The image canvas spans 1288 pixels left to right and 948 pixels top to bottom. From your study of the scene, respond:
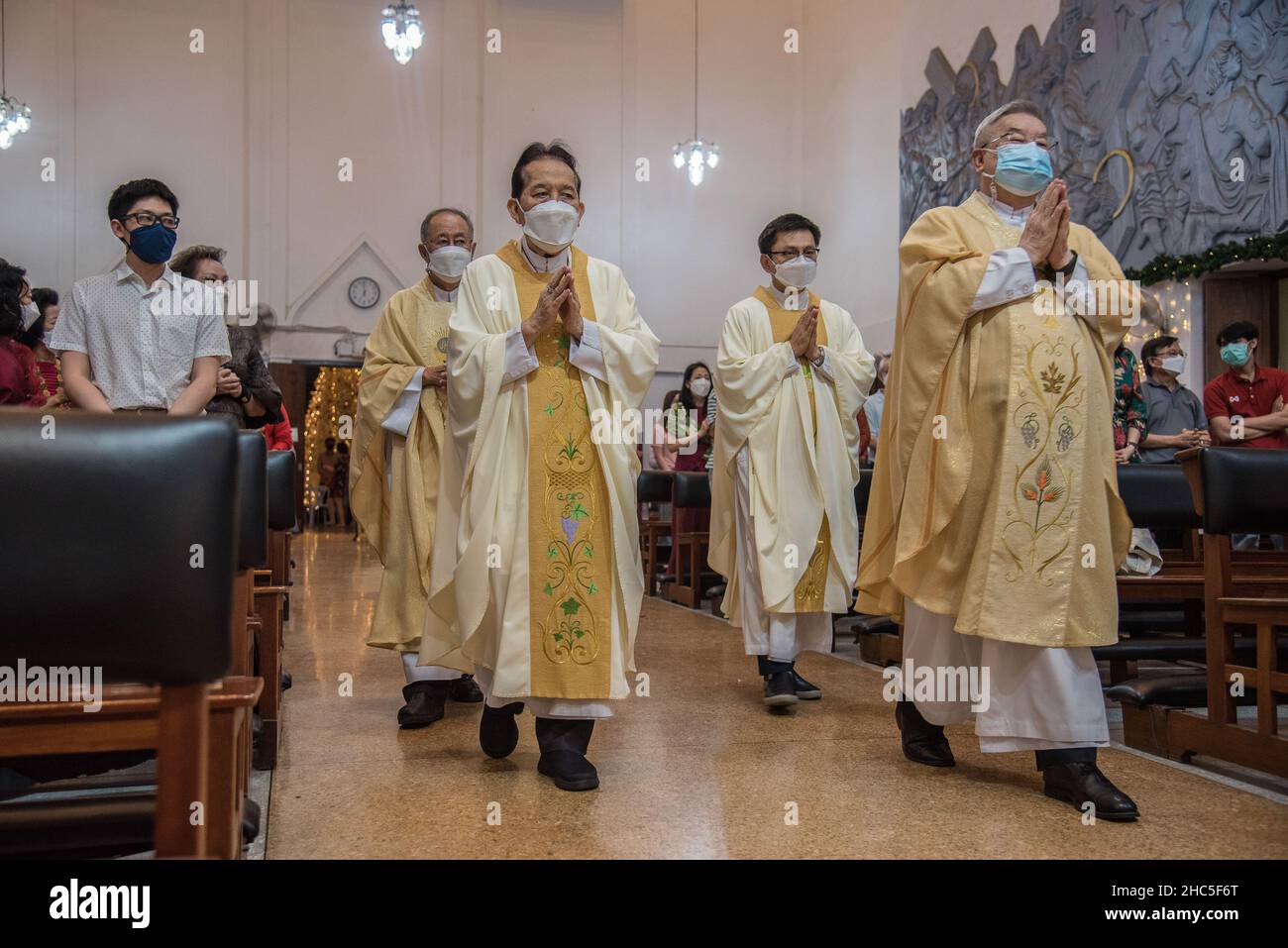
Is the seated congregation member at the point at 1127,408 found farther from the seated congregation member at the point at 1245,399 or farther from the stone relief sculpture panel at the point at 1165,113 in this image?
the stone relief sculpture panel at the point at 1165,113

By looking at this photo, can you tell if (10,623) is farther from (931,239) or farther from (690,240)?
(690,240)

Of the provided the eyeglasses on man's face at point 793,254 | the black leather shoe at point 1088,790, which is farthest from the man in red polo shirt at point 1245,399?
the black leather shoe at point 1088,790

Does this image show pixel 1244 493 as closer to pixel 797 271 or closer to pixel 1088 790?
pixel 1088 790

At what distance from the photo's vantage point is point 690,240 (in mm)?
15945

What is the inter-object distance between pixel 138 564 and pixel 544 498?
1.99 meters

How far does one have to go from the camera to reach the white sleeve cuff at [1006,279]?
3.11m

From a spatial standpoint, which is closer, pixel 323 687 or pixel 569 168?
pixel 569 168

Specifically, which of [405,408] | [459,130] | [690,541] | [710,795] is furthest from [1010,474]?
[459,130]

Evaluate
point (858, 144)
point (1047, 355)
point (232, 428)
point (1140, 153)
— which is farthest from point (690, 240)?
point (232, 428)

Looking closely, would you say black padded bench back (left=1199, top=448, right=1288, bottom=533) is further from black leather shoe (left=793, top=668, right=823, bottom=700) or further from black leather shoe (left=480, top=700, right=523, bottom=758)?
black leather shoe (left=480, top=700, right=523, bottom=758)

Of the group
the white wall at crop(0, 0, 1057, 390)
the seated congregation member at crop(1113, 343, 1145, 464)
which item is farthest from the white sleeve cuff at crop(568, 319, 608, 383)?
the white wall at crop(0, 0, 1057, 390)

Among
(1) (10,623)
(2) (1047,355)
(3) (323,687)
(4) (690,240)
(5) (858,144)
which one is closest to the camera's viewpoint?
(1) (10,623)

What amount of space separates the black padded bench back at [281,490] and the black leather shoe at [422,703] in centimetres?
84

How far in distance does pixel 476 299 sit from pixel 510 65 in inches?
511
